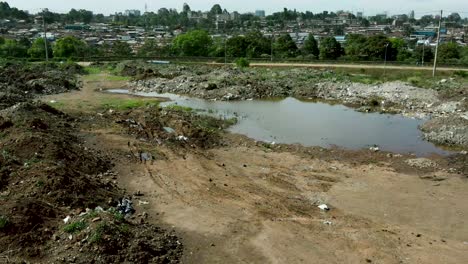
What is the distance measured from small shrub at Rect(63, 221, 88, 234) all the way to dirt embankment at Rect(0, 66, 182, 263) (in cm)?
2

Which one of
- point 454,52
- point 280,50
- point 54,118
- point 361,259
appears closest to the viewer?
point 361,259

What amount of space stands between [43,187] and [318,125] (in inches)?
→ 581

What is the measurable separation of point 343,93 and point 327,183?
55.9 feet

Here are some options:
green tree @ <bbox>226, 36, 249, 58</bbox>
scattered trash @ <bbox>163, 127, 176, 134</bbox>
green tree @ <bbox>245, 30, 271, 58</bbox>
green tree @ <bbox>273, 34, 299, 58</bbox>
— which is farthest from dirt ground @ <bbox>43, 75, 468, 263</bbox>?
green tree @ <bbox>273, 34, 299, 58</bbox>

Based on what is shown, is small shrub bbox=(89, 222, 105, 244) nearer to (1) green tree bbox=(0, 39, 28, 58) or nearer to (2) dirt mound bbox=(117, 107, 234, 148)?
(2) dirt mound bbox=(117, 107, 234, 148)

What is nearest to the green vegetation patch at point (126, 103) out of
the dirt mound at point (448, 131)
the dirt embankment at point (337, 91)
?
the dirt embankment at point (337, 91)

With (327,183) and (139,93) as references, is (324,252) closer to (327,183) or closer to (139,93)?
(327,183)

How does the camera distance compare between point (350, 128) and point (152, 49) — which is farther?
point (152, 49)

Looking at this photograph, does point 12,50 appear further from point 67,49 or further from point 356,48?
point 356,48

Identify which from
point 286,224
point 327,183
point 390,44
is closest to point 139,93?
point 327,183

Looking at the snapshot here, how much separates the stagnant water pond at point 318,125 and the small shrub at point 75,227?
11.4 meters

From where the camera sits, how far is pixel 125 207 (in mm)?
11906

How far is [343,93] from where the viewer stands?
3020 centimetres

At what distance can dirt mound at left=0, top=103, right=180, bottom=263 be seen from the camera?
9.15 meters
